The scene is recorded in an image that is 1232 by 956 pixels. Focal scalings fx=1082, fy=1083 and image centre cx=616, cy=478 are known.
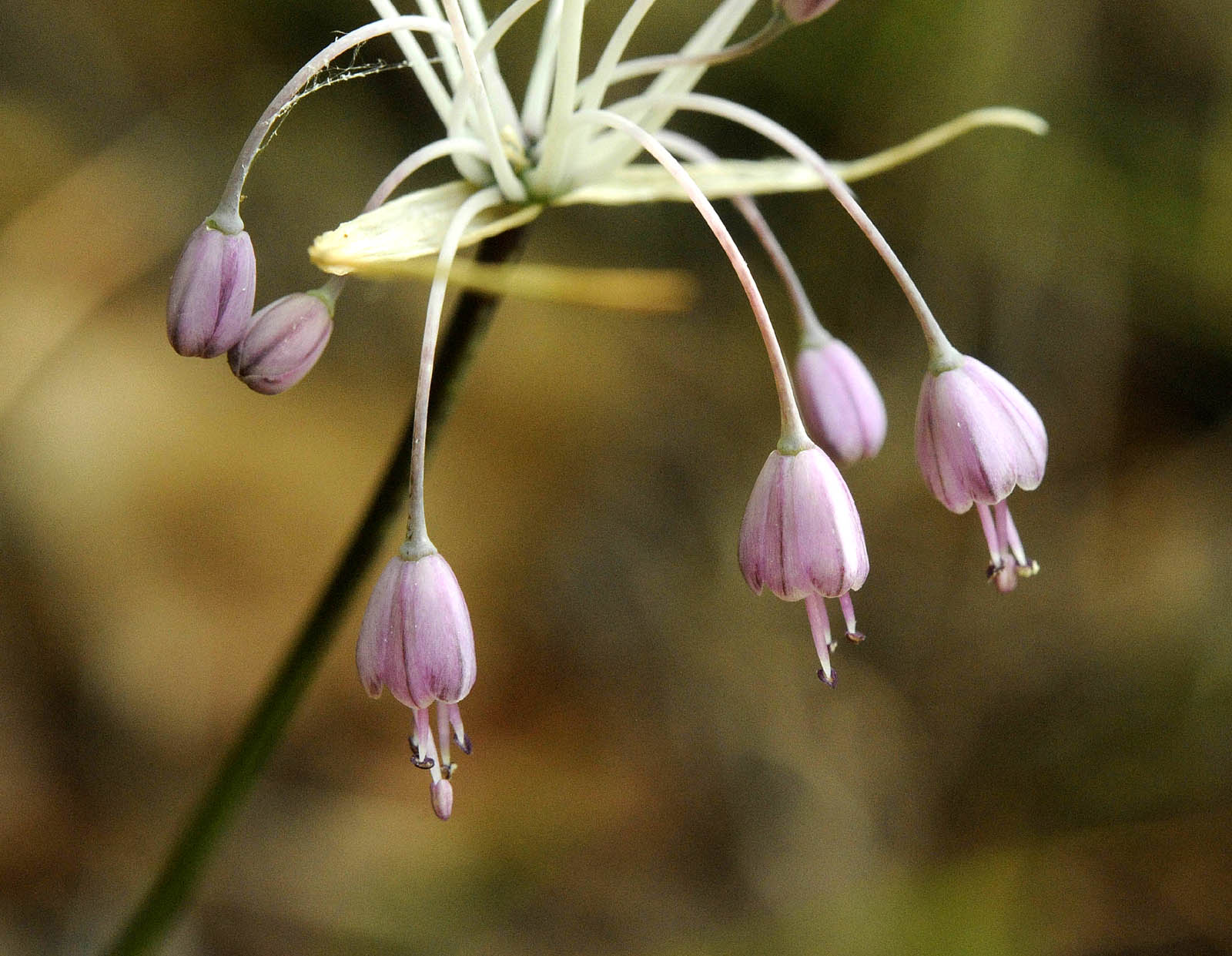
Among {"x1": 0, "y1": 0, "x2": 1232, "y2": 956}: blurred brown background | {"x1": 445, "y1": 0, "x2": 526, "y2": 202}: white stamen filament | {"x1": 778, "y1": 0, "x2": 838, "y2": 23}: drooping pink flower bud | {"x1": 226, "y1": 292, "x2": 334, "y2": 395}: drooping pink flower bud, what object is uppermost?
{"x1": 778, "y1": 0, "x2": 838, "y2": 23}: drooping pink flower bud

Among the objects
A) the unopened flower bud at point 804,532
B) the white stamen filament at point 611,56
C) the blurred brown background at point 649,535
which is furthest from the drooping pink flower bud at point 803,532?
the blurred brown background at point 649,535

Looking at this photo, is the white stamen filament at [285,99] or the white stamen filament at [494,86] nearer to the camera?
the white stamen filament at [285,99]

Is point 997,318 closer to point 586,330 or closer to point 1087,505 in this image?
point 1087,505

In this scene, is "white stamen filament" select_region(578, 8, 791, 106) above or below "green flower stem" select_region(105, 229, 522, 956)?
above

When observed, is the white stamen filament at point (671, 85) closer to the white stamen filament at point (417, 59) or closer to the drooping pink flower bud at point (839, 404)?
the white stamen filament at point (417, 59)

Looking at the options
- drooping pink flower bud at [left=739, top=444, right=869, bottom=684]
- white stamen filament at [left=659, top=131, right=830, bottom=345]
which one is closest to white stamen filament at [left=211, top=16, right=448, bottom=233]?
white stamen filament at [left=659, top=131, right=830, bottom=345]

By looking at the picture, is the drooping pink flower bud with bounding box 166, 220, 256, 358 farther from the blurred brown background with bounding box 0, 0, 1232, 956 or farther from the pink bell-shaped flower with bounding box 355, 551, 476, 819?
the blurred brown background with bounding box 0, 0, 1232, 956

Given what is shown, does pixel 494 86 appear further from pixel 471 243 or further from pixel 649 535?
pixel 649 535

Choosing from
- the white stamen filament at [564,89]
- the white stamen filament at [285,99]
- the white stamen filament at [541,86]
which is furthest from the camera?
the white stamen filament at [541,86]

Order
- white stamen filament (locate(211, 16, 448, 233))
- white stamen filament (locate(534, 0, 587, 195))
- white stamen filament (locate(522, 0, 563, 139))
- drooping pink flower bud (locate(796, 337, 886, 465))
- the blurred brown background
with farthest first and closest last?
the blurred brown background < drooping pink flower bud (locate(796, 337, 886, 465)) < white stamen filament (locate(522, 0, 563, 139)) < white stamen filament (locate(534, 0, 587, 195)) < white stamen filament (locate(211, 16, 448, 233))
